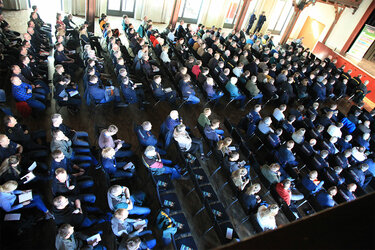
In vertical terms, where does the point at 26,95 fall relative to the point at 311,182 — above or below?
below

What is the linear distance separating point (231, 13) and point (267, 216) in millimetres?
14923

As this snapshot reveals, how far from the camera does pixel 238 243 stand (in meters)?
0.56

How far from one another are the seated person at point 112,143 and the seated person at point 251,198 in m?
2.33

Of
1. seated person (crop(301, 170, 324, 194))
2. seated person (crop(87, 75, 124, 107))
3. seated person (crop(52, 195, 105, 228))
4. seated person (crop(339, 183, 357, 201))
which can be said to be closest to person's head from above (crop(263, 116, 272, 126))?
seated person (crop(301, 170, 324, 194))

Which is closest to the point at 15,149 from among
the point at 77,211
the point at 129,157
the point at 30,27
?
the point at 77,211

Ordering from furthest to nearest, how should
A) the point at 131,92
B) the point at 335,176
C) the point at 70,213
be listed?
1. the point at 131,92
2. the point at 335,176
3. the point at 70,213

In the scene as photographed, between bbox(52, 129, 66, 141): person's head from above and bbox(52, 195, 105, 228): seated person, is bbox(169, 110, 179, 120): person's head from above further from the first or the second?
bbox(52, 195, 105, 228): seated person

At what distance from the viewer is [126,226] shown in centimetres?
373

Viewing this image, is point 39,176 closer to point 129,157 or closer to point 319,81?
point 129,157

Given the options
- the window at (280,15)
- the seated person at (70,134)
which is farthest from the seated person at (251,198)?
the window at (280,15)

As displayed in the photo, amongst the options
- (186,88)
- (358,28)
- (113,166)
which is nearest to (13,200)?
(113,166)

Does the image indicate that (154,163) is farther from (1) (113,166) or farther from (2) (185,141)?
(2) (185,141)

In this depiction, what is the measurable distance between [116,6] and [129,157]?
11101 mm

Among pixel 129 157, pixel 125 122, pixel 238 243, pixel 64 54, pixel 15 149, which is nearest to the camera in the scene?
pixel 238 243
